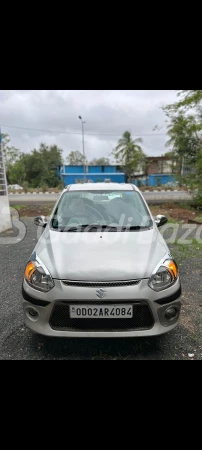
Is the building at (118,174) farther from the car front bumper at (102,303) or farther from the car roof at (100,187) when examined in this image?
the car front bumper at (102,303)

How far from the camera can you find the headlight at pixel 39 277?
78.5 inches

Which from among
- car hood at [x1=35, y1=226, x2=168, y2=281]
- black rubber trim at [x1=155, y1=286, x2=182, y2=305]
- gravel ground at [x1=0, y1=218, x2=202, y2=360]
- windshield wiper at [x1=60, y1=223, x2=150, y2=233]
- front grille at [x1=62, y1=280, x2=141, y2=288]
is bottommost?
gravel ground at [x1=0, y1=218, x2=202, y2=360]

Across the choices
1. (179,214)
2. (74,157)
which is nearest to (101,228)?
(179,214)

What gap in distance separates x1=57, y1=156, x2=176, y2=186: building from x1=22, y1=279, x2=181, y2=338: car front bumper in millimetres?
26030

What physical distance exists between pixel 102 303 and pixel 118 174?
28442 mm

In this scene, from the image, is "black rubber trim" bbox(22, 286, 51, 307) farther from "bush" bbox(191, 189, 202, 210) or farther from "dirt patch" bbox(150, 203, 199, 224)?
"bush" bbox(191, 189, 202, 210)

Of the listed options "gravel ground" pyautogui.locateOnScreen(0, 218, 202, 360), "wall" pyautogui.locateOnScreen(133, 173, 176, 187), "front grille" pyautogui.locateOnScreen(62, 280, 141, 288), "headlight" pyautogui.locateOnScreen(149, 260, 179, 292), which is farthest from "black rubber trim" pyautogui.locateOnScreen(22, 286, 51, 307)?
"wall" pyautogui.locateOnScreen(133, 173, 176, 187)

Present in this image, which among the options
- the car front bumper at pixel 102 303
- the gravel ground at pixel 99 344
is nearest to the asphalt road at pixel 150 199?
the gravel ground at pixel 99 344

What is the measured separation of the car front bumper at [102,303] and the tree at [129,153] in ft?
88.2

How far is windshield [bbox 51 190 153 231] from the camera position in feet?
9.46

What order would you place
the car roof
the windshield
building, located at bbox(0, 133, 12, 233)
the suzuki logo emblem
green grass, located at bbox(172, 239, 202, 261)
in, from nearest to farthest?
the suzuki logo emblem, the windshield, the car roof, green grass, located at bbox(172, 239, 202, 261), building, located at bbox(0, 133, 12, 233)

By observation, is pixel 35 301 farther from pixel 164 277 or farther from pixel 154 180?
pixel 154 180
